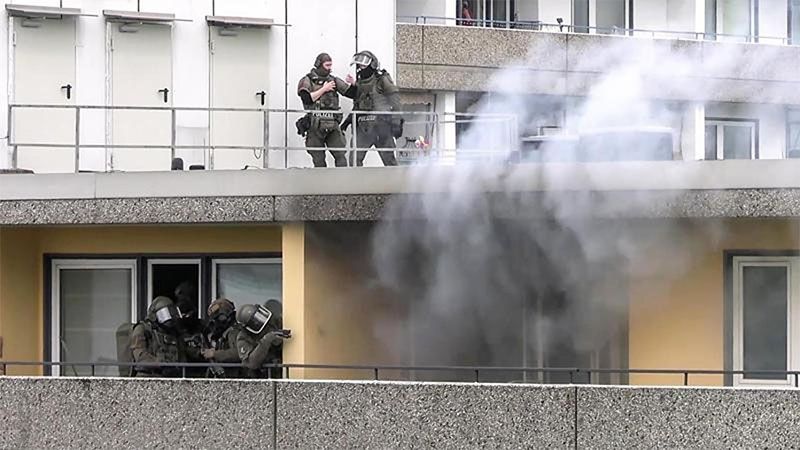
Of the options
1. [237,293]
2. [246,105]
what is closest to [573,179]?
[237,293]

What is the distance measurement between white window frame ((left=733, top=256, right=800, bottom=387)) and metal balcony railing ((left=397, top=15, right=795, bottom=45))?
301 inches

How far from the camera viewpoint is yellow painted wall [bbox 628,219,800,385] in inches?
420

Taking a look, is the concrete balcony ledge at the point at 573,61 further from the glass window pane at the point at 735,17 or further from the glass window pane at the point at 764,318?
the glass window pane at the point at 764,318

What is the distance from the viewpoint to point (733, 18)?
19.5m

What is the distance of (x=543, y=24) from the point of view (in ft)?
59.1

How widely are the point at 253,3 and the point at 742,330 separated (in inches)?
304

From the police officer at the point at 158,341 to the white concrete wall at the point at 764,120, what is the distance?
1055cm

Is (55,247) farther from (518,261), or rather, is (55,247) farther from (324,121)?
(518,261)

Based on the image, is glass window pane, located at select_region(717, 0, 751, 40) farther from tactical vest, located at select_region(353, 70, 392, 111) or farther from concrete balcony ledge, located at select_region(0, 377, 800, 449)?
concrete balcony ledge, located at select_region(0, 377, 800, 449)

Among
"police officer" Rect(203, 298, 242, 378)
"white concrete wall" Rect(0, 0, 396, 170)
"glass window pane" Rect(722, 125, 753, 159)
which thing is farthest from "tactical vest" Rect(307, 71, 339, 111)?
"glass window pane" Rect(722, 125, 753, 159)

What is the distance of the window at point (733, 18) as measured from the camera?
1936 cm

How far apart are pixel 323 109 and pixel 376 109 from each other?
787 millimetres

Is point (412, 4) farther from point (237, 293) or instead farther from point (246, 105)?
point (237, 293)

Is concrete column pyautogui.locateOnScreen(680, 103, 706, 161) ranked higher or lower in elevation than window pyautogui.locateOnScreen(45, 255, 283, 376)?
higher
